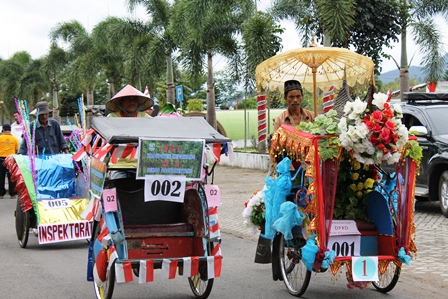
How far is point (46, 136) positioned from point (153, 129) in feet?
18.6

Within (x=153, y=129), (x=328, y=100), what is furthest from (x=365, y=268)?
(x=328, y=100)

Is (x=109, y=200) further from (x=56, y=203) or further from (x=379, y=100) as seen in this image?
(x=56, y=203)

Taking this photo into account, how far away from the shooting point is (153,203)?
289 inches

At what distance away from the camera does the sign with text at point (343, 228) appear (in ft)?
22.2

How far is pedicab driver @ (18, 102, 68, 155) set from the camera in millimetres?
11823

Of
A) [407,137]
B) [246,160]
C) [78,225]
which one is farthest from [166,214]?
[246,160]

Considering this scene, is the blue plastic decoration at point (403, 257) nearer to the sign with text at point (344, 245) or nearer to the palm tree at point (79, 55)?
the sign with text at point (344, 245)

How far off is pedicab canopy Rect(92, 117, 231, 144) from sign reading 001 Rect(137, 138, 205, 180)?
9 cm

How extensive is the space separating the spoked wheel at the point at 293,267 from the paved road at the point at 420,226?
168cm

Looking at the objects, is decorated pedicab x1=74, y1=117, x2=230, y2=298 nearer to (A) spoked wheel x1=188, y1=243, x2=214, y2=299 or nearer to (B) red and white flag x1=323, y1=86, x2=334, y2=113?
(A) spoked wheel x1=188, y1=243, x2=214, y2=299

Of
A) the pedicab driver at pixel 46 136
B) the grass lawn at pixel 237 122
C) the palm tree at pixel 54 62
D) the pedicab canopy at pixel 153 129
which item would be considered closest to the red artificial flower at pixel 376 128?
the pedicab canopy at pixel 153 129

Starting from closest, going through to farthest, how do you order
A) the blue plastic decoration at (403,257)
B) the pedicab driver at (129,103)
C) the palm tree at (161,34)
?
the blue plastic decoration at (403,257) < the pedicab driver at (129,103) < the palm tree at (161,34)

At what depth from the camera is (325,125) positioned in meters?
6.45

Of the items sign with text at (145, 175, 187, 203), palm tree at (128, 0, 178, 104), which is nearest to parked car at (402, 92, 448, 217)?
sign with text at (145, 175, 187, 203)
